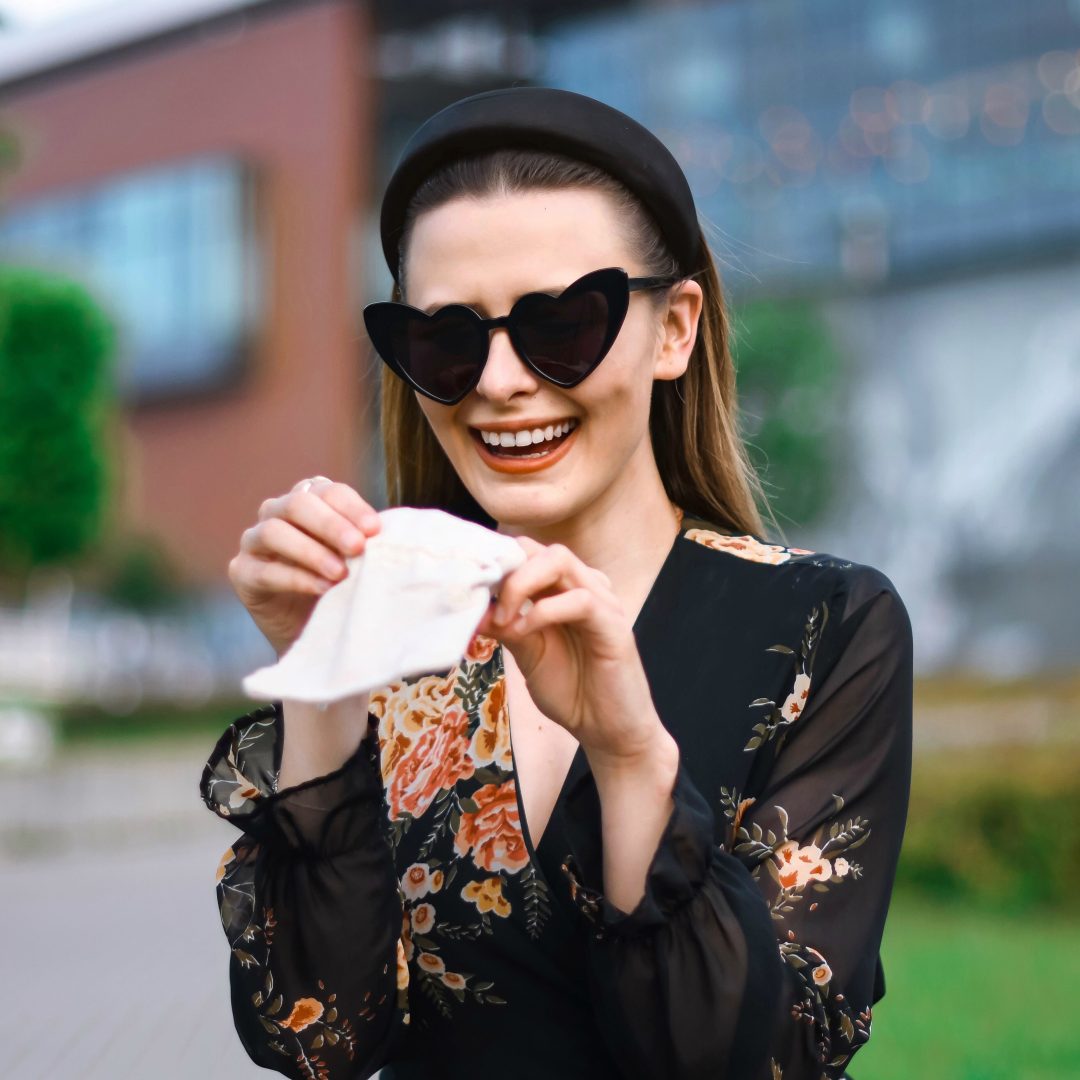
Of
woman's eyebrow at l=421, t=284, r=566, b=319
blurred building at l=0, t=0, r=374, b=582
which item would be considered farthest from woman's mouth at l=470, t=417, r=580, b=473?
blurred building at l=0, t=0, r=374, b=582

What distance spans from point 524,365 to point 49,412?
17.0m

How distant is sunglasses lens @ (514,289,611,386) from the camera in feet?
5.51

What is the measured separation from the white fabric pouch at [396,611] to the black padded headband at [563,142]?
45cm

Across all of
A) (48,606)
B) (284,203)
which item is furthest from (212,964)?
(284,203)

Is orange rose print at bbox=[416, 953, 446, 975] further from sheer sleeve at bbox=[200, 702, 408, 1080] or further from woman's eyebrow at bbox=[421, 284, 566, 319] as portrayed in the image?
woman's eyebrow at bbox=[421, 284, 566, 319]

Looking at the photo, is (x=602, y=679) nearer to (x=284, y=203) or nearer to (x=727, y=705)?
(x=727, y=705)

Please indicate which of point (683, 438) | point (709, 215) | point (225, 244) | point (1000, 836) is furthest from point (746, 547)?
point (225, 244)

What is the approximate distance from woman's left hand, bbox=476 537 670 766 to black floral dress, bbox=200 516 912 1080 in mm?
85

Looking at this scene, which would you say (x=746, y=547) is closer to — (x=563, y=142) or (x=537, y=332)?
(x=537, y=332)

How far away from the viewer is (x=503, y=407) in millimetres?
1739

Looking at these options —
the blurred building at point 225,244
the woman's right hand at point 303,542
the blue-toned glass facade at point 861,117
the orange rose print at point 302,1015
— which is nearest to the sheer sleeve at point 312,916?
the orange rose print at point 302,1015

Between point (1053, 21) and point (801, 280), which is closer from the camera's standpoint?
point (1053, 21)

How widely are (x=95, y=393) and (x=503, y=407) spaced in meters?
17.4

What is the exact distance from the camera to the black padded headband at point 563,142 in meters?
1.73
